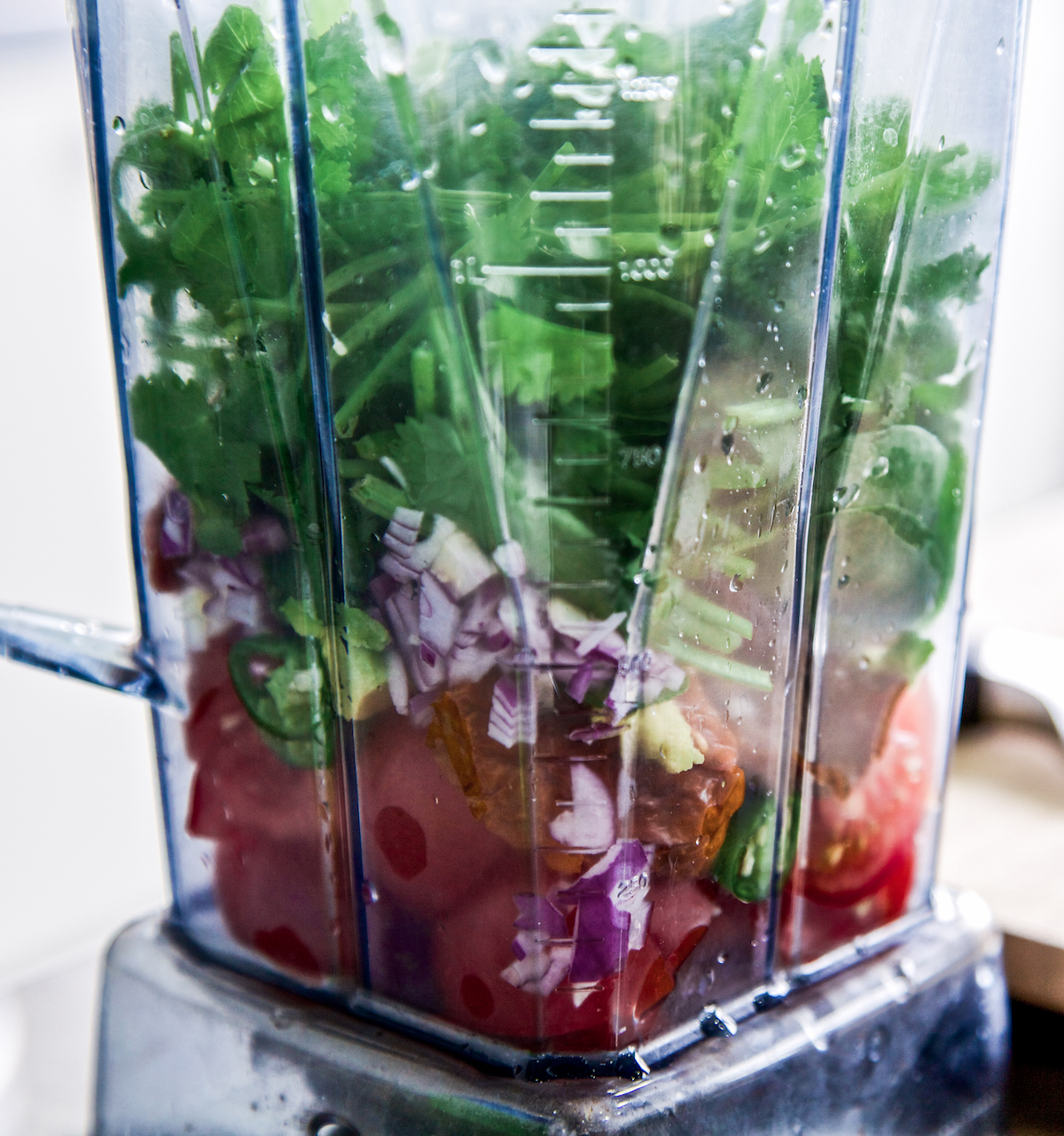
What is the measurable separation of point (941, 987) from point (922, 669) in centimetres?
13

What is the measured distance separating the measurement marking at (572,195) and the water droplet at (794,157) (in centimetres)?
6

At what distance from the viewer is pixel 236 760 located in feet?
1.48

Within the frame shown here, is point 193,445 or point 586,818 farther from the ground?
point 193,445

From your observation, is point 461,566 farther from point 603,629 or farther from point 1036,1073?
point 1036,1073

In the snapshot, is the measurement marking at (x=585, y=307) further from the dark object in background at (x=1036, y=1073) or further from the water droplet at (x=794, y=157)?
the dark object in background at (x=1036, y=1073)

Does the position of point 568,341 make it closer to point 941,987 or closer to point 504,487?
point 504,487

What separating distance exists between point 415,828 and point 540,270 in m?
0.19

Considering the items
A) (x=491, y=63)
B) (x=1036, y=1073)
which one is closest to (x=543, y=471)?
(x=491, y=63)

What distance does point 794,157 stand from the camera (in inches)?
14.2

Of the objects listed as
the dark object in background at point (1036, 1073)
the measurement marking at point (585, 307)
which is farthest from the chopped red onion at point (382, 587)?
the dark object in background at point (1036, 1073)

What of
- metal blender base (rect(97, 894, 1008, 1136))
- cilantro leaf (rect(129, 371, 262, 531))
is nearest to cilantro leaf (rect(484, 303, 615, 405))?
cilantro leaf (rect(129, 371, 262, 531))

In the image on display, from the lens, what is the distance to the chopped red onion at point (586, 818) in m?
0.37

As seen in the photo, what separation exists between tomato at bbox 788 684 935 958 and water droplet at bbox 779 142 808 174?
212 millimetres

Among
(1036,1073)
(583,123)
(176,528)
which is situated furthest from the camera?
(1036,1073)
